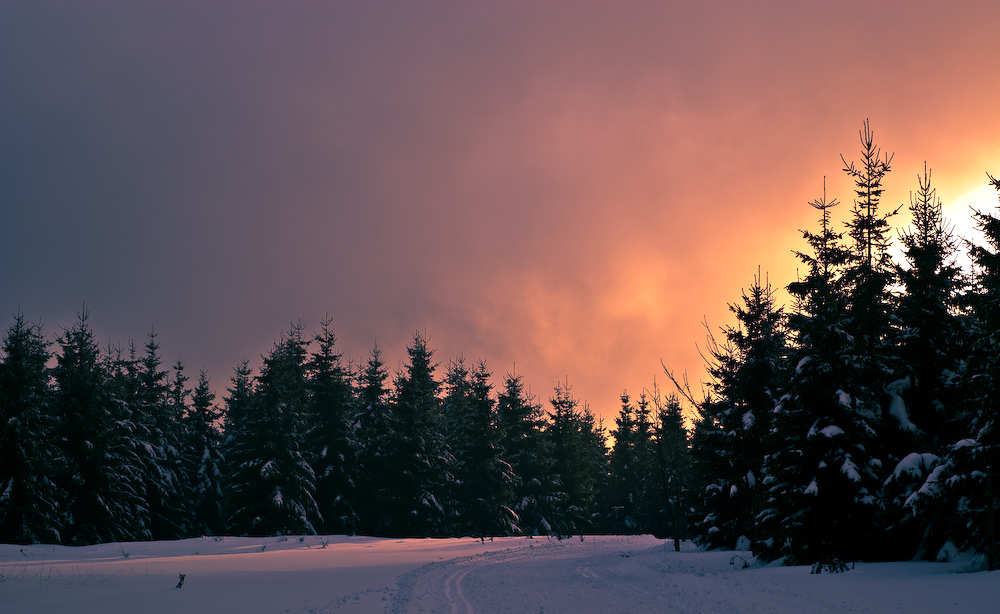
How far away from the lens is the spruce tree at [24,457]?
37188 millimetres

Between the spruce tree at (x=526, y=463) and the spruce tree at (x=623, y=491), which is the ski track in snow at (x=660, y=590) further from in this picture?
the spruce tree at (x=623, y=491)

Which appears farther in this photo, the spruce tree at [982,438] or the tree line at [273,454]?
the tree line at [273,454]

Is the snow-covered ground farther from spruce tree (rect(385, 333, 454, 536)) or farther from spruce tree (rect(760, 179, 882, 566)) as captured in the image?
spruce tree (rect(385, 333, 454, 536))

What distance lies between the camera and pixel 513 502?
2714 inches

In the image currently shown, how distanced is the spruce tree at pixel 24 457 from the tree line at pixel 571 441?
117 millimetres

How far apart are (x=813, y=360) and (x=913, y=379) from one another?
462 centimetres

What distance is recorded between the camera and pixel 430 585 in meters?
20.8

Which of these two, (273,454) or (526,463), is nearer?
(273,454)

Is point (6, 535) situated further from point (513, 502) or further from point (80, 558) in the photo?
point (513, 502)

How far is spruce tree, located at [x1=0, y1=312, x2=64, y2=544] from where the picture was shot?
122ft

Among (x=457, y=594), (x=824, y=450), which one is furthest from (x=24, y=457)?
(x=824, y=450)

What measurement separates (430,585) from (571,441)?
59540 millimetres

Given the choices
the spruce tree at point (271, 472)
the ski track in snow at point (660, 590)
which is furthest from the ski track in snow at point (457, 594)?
the spruce tree at point (271, 472)

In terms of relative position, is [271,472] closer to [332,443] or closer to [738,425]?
[332,443]
